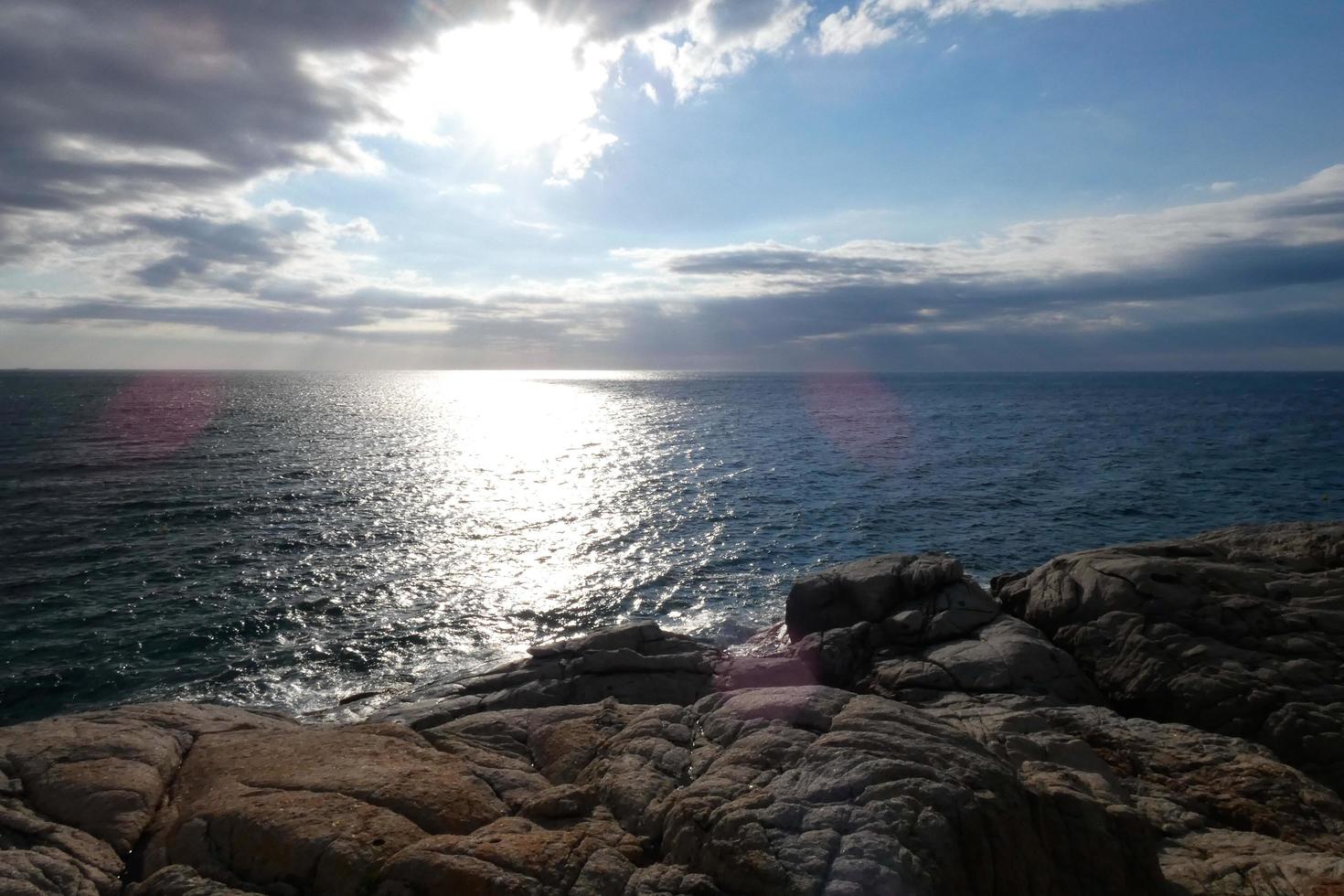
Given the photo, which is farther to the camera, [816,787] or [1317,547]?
[1317,547]

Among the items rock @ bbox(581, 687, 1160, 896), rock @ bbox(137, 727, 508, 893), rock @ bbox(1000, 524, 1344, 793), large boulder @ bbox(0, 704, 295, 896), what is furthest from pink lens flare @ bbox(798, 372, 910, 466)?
large boulder @ bbox(0, 704, 295, 896)

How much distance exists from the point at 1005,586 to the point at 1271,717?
295 inches

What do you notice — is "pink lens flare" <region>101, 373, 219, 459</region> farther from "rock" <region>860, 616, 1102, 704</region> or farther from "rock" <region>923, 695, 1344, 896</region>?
"rock" <region>923, 695, 1344, 896</region>

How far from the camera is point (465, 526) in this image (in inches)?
1612

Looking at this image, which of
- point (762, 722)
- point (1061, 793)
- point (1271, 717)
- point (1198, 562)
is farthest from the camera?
point (1198, 562)

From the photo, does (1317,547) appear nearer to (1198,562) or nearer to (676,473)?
(1198,562)

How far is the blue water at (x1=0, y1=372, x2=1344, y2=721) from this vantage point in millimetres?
23547

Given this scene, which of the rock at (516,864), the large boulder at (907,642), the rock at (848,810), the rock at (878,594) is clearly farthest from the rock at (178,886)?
the rock at (878,594)

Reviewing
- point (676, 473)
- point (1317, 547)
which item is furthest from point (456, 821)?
point (676, 473)

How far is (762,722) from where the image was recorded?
32.4ft

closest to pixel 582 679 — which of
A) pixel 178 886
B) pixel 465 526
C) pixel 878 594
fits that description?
pixel 878 594

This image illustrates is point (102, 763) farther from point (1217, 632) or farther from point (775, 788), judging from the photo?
point (1217, 632)

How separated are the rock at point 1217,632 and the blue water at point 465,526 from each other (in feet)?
35.9

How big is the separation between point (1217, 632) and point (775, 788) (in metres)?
13.6
